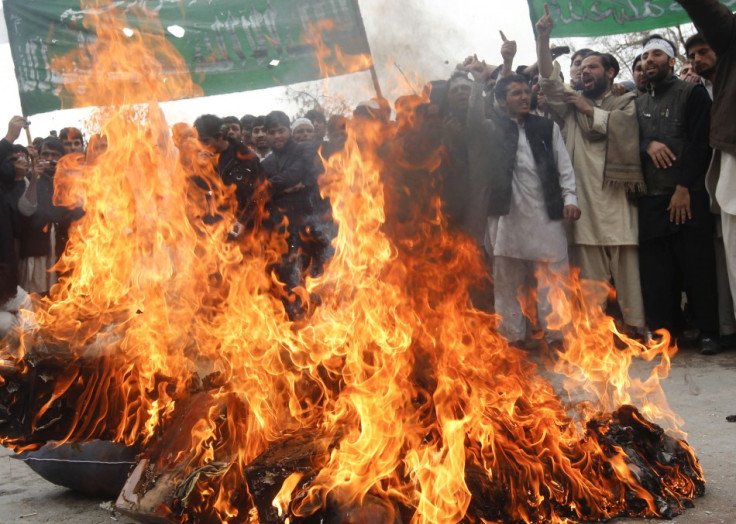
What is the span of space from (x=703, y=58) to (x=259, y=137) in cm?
422

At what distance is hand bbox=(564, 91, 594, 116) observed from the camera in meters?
6.97

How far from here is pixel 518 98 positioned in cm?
664

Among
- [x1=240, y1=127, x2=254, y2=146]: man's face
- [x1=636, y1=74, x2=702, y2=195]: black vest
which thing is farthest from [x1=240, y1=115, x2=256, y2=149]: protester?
[x1=636, y1=74, x2=702, y2=195]: black vest

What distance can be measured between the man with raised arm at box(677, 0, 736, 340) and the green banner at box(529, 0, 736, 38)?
8.54 feet

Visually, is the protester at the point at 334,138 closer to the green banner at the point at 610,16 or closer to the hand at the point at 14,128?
the hand at the point at 14,128

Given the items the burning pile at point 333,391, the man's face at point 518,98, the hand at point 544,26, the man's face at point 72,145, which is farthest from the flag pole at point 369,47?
the man's face at point 72,145

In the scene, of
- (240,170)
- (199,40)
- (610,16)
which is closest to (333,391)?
(240,170)

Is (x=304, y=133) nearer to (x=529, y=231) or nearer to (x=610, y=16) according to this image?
(x=529, y=231)

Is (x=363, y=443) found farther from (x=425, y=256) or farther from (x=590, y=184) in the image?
(x=590, y=184)

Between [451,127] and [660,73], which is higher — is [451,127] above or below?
below

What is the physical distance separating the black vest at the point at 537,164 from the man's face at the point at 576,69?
99 cm

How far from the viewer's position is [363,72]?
4852mm

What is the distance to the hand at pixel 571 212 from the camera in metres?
6.66

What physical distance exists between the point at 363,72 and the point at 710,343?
3922mm
